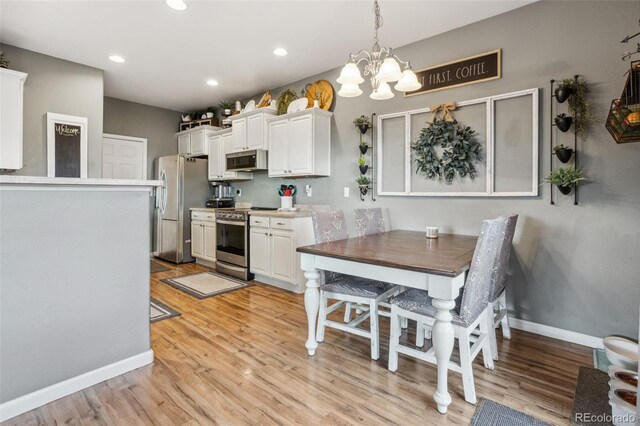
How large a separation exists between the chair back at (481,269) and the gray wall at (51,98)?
447 cm

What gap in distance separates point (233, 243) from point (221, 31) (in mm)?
2586

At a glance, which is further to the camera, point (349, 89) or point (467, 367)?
point (349, 89)

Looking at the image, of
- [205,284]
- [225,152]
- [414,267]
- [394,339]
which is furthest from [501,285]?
[225,152]

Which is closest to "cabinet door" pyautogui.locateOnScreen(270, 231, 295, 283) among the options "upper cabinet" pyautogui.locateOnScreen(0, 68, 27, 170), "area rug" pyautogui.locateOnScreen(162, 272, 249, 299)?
"area rug" pyautogui.locateOnScreen(162, 272, 249, 299)

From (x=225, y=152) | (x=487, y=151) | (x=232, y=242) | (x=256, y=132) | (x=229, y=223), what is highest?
(x=256, y=132)

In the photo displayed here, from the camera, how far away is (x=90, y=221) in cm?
191

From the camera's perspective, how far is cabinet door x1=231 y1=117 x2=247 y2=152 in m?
4.83

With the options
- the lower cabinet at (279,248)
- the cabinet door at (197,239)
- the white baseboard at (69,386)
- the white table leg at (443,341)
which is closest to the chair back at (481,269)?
the white table leg at (443,341)

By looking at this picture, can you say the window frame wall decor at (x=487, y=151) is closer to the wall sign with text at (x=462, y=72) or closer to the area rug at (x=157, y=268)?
the wall sign with text at (x=462, y=72)

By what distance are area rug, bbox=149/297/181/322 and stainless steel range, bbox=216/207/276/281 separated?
3.80ft

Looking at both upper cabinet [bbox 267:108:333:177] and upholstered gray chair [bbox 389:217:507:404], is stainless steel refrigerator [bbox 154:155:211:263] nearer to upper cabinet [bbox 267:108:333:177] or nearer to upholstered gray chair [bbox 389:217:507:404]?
upper cabinet [bbox 267:108:333:177]

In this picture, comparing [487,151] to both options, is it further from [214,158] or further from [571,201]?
[214,158]

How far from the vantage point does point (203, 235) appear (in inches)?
202

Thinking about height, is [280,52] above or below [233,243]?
Answer: above
